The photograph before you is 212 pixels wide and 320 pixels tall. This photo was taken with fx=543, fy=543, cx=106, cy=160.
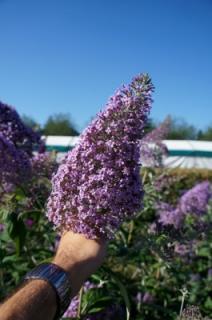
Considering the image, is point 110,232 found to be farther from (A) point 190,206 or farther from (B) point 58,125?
(B) point 58,125

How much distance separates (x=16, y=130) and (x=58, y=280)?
2067 mm

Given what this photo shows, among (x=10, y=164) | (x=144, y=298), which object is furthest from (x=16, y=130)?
(x=144, y=298)

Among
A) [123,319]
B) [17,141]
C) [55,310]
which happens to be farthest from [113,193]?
[17,141]

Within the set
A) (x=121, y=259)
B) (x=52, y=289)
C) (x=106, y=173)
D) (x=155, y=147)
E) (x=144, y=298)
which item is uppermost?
(x=155, y=147)

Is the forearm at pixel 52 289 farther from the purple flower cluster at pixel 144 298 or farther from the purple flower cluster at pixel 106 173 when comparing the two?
the purple flower cluster at pixel 144 298

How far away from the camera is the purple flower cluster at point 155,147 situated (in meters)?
5.11

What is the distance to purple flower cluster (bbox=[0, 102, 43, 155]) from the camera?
10.8ft

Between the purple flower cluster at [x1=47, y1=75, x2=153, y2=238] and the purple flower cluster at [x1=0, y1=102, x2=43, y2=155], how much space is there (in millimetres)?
1663

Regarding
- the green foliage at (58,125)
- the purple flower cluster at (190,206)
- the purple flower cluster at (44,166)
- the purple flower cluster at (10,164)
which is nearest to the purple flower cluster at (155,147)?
the purple flower cluster at (190,206)

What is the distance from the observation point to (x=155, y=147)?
5234 mm

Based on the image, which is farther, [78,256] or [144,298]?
[144,298]

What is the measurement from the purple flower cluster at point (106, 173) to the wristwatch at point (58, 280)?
0.16 m

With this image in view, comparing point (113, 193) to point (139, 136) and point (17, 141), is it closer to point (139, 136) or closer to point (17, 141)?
point (139, 136)

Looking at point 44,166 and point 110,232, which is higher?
point 44,166
